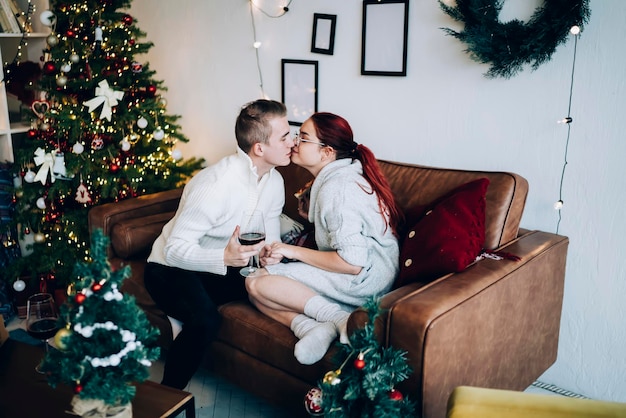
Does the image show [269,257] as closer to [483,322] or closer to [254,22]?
[483,322]

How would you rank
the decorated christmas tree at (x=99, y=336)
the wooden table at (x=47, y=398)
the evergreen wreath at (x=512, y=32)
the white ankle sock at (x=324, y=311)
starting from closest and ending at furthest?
the decorated christmas tree at (x=99, y=336) < the wooden table at (x=47, y=398) < the white ankle sock at (x=324, y=311) < the evergreen wreath at (x=512, y=32)

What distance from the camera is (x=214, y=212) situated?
2.32 m

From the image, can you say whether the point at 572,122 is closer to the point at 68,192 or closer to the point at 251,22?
the point at 251,22

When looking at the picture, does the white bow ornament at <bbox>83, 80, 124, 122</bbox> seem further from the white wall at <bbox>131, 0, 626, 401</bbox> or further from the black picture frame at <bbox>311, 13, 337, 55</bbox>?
the black picture frame at <bbox>311, 13, 337, 55</bbox>

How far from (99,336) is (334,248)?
996mm

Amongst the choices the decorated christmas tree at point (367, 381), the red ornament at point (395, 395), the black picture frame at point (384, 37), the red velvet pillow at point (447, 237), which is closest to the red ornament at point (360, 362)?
A: the decorated christmas tree at point (367, 381)

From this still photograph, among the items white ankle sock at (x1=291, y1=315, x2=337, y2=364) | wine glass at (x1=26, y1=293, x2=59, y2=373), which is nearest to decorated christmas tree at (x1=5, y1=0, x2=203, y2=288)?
wine glass at (x1=26, y1=293, x2=59, y2=373)

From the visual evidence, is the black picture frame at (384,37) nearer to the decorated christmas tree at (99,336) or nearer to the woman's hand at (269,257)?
the woman's hand at (269,257)

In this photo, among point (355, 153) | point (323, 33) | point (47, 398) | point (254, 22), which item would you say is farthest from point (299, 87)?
point (47, 398)

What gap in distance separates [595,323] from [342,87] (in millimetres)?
1585

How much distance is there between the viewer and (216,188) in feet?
7.64

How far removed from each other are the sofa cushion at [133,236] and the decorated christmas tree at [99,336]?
4.49 feet

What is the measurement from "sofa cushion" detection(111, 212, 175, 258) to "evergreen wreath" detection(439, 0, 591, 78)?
1595mm

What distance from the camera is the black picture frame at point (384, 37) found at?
8.78 feet
